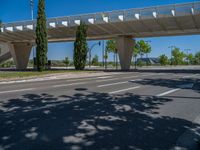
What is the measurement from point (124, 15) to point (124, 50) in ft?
26.7

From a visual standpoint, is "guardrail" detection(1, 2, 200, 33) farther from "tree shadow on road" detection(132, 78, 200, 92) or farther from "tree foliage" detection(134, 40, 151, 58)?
"tree foliage" detection(134, 40, 151, 58)

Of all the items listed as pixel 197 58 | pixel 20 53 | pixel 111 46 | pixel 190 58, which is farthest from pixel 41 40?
pixel 197 58

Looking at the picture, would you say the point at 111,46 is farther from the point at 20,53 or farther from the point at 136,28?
the point at 136,28

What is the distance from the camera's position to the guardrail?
31.1m

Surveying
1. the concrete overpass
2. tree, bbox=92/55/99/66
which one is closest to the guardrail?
the concrete overpass

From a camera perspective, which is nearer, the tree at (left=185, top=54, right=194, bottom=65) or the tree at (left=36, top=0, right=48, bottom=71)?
the tree at (left=36, top=0, right=48, bottom=71)

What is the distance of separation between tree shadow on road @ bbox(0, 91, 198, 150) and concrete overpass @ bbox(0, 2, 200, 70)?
27.2 metres

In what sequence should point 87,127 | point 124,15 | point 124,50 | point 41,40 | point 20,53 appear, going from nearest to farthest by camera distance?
point 87,127 < point 41,40 < point 124,15 < point 124,50 < point 20,53

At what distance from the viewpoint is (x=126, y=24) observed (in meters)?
36.9

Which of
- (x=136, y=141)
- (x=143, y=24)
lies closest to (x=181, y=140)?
(x=136, y=141)

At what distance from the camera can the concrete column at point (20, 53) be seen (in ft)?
173

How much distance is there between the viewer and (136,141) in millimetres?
4531

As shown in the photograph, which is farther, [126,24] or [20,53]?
[20,53]

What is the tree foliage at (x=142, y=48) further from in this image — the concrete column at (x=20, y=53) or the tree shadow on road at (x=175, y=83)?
the tree shadow on road at (x=175, y=83)
